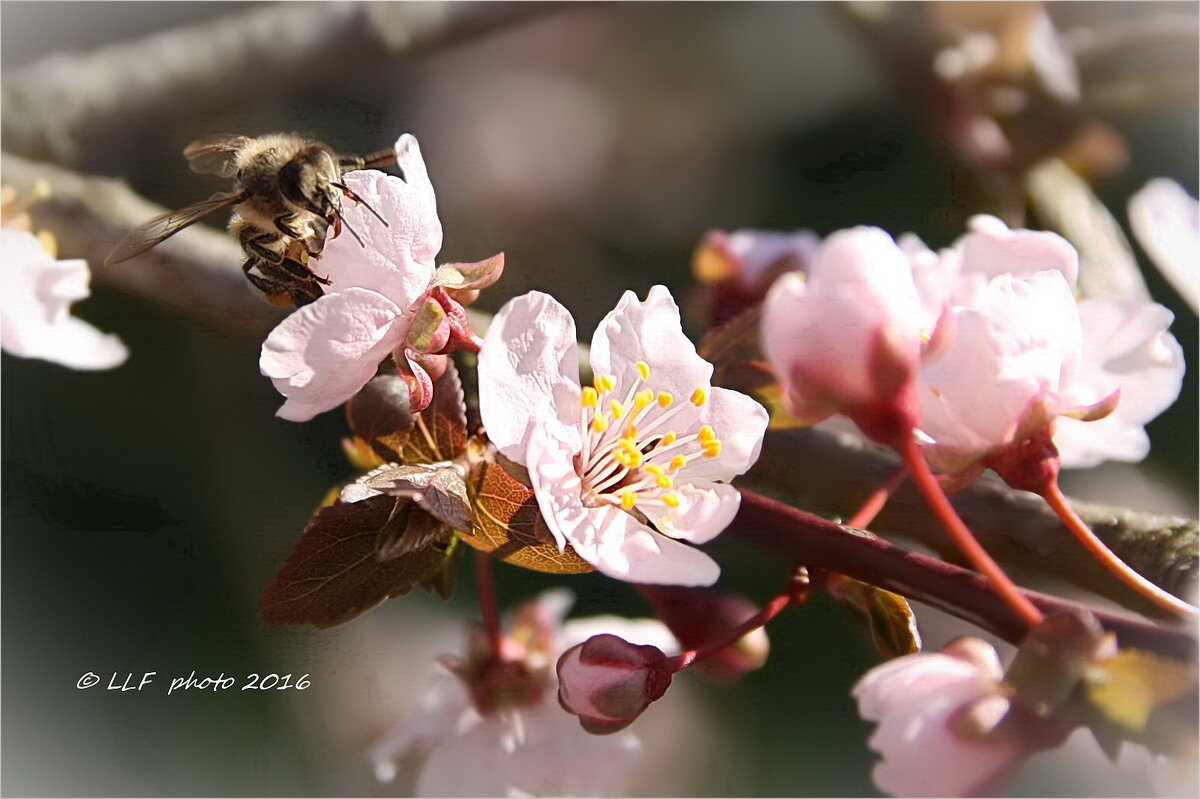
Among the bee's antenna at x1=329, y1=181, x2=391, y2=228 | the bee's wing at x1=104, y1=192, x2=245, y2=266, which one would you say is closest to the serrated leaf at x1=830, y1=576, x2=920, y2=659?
the bee's antenna at x1=329, y1=181, x2=391, y2=228

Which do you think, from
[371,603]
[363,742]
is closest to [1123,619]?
[371,603]

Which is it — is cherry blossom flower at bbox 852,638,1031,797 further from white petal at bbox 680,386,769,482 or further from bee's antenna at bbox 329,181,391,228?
bee's antenna at bbox 329,181,391,228

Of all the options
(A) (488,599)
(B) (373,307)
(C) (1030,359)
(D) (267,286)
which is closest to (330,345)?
(B) (373,307)

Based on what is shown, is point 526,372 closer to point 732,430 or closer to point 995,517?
point 732,430

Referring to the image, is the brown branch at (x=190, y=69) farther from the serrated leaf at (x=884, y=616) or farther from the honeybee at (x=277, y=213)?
the serrated leaf at (x=884, y=616)

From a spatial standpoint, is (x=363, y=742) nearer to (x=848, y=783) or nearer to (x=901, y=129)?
(x=848, y=783)

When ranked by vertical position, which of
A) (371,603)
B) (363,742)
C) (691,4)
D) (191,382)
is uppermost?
(691,4)
